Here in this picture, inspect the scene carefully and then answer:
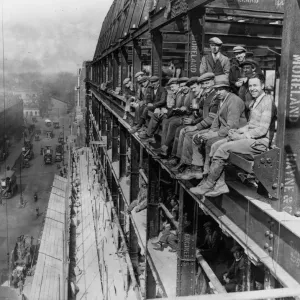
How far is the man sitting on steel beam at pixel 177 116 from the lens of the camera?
795 centimetres

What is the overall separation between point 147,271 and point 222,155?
23.0 feet

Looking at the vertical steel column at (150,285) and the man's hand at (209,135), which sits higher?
the man's hand at (209,135)

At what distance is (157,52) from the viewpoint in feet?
37.7

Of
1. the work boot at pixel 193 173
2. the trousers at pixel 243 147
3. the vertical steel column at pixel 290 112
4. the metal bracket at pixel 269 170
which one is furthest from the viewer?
the work boot at pixel 193 173

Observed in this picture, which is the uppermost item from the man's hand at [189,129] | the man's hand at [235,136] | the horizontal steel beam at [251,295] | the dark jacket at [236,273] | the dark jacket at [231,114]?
the dark jacket at [231,114]

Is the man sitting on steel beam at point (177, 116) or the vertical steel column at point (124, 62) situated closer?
the man sitting on steel beam at point (177, 116)

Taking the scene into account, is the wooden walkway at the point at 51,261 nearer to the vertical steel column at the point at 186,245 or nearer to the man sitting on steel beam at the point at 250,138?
the vertical steel column at the point at 186,245

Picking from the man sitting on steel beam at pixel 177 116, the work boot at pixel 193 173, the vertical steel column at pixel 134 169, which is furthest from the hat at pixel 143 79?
the work boot at pixel 193 173

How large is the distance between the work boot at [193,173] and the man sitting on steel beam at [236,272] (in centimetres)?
188

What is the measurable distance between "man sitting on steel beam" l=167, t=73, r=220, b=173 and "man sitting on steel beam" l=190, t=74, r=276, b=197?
101cm

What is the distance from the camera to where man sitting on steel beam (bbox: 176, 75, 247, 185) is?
5953mm

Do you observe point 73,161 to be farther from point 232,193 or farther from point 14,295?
point 232,193

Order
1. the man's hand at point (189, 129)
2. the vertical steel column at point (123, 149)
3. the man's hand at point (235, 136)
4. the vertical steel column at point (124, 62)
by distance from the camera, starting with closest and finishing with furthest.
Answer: the man's hand at point (235, 136) < the man's hand at point (189, 129) < the vertical steel column at point (124, 62) < the vertical steel column at point (123, 149)

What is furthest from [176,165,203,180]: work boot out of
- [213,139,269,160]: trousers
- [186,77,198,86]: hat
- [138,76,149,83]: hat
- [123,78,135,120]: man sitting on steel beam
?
[123,78,135,120]: man sitting on steel beam
